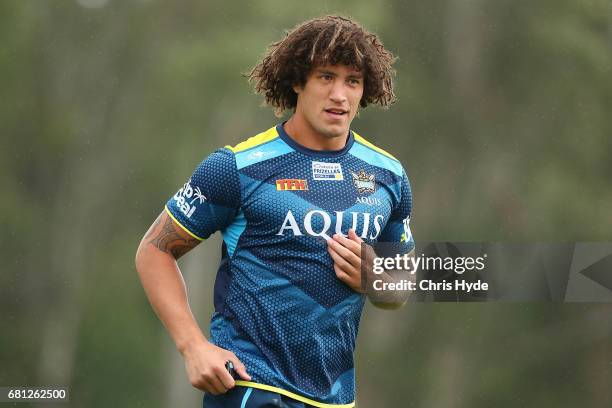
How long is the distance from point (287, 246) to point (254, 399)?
0.57 m

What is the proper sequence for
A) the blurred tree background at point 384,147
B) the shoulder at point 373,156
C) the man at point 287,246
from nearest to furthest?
the man at point 287,246 → the shoulder at point 373,156 → the blurred tree background at point 384,147

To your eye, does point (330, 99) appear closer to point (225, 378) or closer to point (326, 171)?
point (326, 171)

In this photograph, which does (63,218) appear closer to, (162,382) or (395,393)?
(162,382)

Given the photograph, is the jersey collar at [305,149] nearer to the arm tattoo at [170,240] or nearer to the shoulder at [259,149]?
the shoulder at [259,149]

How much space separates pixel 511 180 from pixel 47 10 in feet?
25.0

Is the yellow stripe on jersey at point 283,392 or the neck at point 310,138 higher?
the neck at point 310,138

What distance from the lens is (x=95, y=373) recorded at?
63.8 feet

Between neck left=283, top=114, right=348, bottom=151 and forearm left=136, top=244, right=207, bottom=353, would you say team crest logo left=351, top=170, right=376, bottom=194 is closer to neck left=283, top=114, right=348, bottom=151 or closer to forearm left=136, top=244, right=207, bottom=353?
neck left=283, top=114, right=348, bottom=151

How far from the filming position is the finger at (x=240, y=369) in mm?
4355

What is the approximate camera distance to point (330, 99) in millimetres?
4590

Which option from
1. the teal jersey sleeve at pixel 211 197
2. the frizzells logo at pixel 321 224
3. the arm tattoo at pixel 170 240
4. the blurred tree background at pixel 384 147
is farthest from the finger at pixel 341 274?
the blurred tree background at pixel 384 147

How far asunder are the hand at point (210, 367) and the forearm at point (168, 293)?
0.17 feet

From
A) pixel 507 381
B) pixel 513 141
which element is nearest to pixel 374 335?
pixel 507 381

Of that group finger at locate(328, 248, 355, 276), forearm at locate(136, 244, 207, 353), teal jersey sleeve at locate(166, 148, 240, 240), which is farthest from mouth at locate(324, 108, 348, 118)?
forearm at locate(136, 244, 207, 353)
